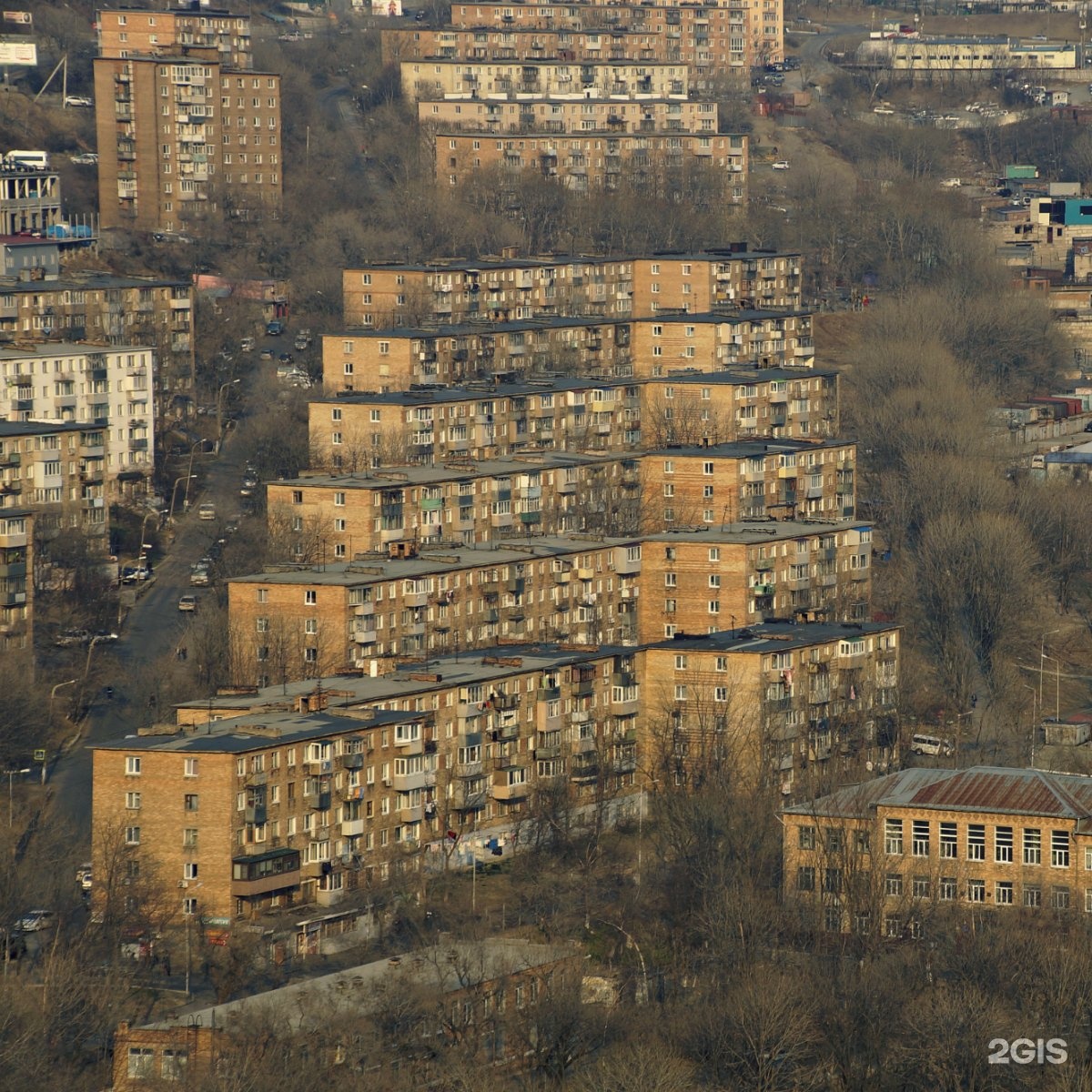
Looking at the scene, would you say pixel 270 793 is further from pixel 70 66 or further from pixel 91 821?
pixel 70 66

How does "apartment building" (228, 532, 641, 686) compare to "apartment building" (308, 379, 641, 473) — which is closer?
"apartment building" (228, 532, 641, 686)

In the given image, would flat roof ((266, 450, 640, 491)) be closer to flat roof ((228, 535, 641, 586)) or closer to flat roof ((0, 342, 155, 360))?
flat roof ((228, 535, 641, 586))

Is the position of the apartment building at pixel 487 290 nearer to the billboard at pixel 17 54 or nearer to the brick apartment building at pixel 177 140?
the brick apartment building at pixel 177 140

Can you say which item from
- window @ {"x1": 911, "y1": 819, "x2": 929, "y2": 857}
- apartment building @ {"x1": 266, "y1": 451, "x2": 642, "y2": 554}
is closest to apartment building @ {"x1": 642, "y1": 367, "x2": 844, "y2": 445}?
apartment building @ {"x1": 266, "y1": 451, "x2": 642, "y2": 554}

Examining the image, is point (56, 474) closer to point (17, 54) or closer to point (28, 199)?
point (28, 199)

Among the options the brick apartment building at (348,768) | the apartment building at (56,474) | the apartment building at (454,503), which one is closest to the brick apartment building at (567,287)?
the apartment building at (454,503)

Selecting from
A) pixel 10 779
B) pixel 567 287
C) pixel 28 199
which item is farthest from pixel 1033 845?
pixel 28 199
